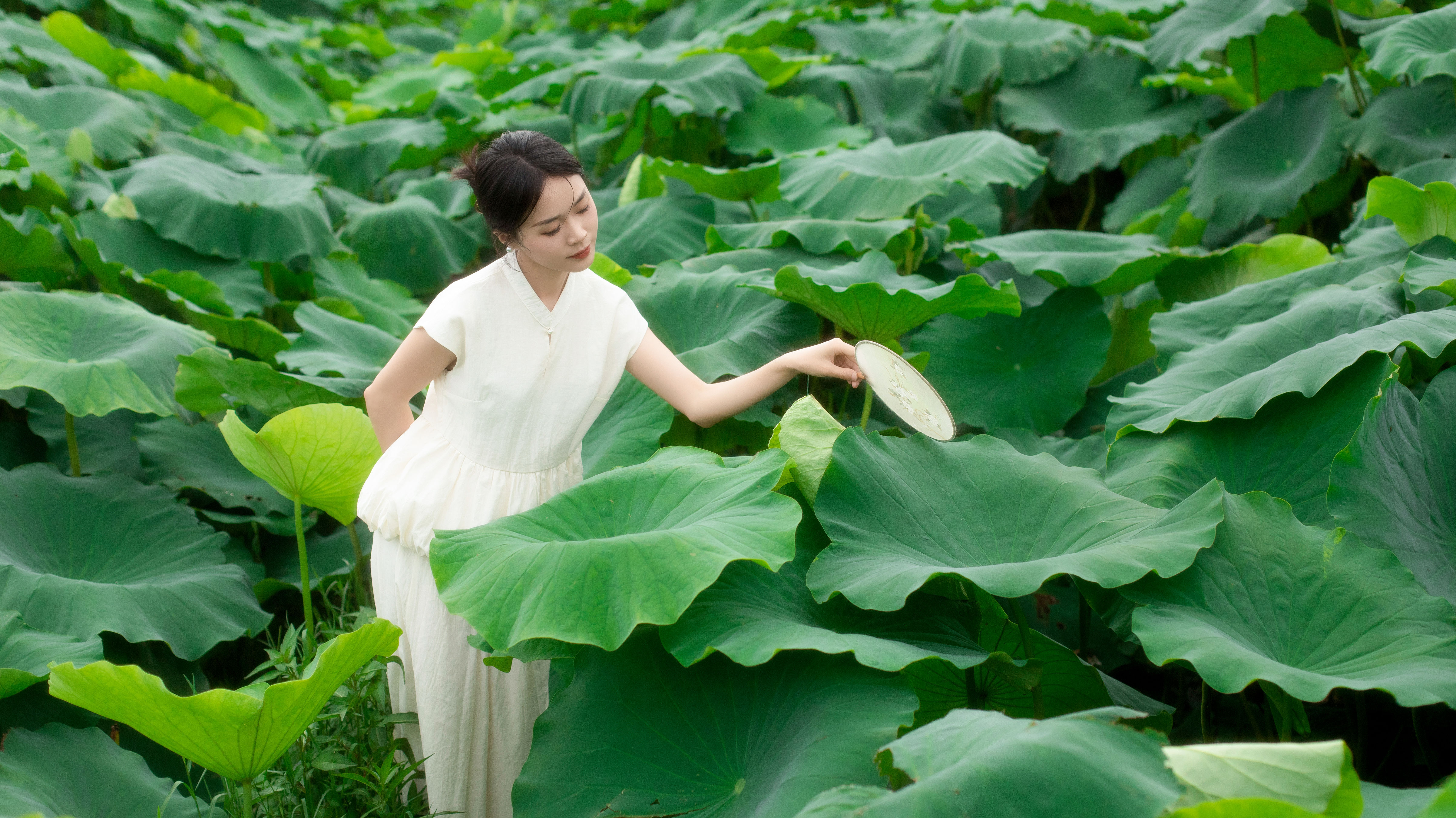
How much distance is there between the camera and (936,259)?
9.08 feet

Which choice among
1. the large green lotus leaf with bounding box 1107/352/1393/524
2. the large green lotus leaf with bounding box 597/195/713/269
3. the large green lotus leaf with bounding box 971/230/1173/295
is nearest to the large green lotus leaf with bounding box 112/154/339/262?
the large green lotus leaf with bounding box 597/195/713/269

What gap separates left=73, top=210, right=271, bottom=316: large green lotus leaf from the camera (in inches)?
116

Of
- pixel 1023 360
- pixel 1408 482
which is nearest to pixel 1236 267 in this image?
pixel 1023 360

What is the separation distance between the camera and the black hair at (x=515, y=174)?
150 cm

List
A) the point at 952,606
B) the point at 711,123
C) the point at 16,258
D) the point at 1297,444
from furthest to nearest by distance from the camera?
the point at 711,123
the point at 16,258
the point at 1297,444
the point at 952,606

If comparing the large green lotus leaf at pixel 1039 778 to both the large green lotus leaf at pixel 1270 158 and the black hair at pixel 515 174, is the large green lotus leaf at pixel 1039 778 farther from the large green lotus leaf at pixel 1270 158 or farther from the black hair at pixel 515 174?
the large green lotus leaf at pixel 1270 158

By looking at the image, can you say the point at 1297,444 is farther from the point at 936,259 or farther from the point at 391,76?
the point at 391,76

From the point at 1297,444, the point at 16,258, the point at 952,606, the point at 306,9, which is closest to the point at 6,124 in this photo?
the point at 16,258

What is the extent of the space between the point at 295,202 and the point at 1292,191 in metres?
2.82

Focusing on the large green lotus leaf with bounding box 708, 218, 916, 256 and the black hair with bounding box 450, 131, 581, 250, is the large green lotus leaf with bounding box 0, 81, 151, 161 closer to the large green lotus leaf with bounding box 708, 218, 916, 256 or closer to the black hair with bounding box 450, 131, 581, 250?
the large green lotus leaf with bounding box 708, 218, 916, 256

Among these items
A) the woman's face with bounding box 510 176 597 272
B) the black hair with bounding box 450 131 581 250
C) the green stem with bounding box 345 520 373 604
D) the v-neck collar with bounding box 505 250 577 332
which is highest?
the black hair with bounding box 450 131 581 250

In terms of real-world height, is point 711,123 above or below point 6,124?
below

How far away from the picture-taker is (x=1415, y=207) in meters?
2.07

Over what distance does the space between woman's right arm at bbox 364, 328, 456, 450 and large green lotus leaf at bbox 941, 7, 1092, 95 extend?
110 inches
